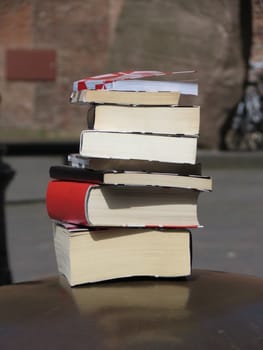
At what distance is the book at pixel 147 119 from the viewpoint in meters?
1.97

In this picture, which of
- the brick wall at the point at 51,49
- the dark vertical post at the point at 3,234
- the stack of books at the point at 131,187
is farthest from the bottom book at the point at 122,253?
the brick wall at the point at 51,49

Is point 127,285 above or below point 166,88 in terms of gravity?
below

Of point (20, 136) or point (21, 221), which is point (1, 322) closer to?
point (21, 221)

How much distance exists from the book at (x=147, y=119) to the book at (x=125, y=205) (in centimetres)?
14

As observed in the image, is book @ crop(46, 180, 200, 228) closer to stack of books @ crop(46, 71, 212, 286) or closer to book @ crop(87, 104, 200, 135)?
stack of books @ crop(46, 71, 212, 286)

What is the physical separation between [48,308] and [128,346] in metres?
0.28

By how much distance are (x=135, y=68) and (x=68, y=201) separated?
11421 millimetres

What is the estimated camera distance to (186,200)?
1996mm

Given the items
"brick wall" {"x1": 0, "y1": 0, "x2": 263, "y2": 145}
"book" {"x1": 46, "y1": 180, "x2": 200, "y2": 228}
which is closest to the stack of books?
"book" {"x1": 46, "y1": 180, "x2": 200, "y2": 228}

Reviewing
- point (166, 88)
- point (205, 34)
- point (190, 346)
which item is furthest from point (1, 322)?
point (205, 34)

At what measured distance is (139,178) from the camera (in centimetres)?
193

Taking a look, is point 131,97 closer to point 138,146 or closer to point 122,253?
point 138,146

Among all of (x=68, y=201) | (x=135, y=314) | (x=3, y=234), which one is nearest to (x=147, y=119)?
(x=68, y=201)

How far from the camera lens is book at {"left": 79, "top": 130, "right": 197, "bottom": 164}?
76.7 inches
